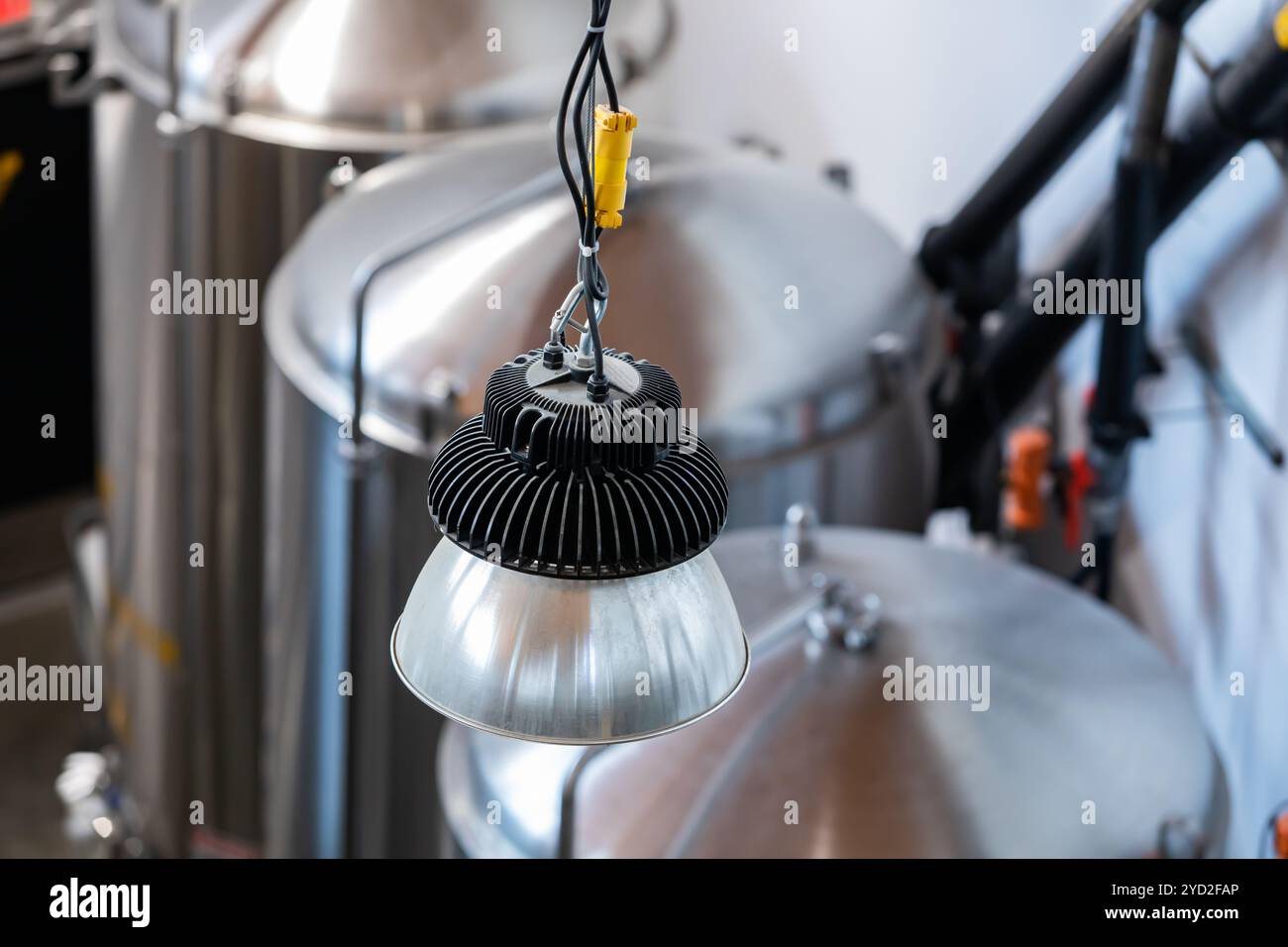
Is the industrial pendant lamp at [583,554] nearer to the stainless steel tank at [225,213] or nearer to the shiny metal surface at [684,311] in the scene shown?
the shiny metal surface at [684,311]

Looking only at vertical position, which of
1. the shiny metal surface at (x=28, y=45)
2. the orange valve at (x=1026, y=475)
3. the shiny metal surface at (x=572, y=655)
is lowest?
the shiny metal surface at (x=572, y=655)

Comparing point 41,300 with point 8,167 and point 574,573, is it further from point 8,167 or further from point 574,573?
point 574,573

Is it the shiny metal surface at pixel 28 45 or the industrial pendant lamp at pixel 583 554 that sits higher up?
the shiny metal surface at pixel 28 45

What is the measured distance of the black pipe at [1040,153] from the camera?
266cm

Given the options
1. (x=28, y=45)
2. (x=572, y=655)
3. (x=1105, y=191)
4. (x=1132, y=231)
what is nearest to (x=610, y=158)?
(x=572, y=655)

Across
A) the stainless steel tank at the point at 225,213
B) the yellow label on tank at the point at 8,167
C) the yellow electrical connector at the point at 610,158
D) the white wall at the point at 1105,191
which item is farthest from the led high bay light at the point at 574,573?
the yellow label on tank at the point at 8,167

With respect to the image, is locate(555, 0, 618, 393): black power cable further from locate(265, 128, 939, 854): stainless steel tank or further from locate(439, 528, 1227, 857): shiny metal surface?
locate(265, 128, 939, 854): stainless steel tank

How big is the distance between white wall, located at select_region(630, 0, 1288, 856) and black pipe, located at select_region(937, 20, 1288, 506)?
0.10 metres

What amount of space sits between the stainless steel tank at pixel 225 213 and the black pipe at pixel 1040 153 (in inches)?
32.9

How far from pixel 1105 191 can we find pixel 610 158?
220cm

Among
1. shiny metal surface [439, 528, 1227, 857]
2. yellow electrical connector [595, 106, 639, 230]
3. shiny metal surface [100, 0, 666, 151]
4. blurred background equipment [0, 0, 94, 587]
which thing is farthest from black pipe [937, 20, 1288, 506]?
blurred background equipment [0, 0, 94, 587]
